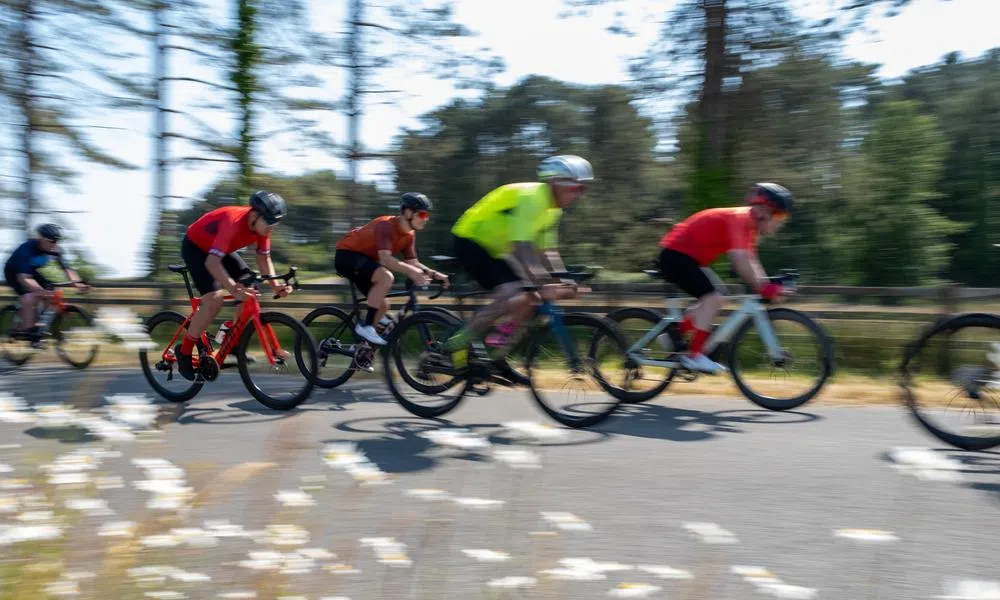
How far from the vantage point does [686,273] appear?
762 cm

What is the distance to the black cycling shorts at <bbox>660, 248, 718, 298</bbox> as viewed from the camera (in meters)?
7.58

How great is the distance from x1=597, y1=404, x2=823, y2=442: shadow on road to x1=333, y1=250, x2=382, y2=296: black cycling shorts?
269 cm

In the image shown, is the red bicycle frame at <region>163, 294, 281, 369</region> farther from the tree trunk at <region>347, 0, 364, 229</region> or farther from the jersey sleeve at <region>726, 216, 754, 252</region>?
the tree trunk at <region>347, 0, 364, 229</region>

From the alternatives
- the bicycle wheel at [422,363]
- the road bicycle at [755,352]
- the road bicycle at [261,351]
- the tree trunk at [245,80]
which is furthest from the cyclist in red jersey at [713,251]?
the tree trunk at [245,80]

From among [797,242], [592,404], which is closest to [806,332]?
[592,404]

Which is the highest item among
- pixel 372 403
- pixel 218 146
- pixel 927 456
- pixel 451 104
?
pixel 451 104

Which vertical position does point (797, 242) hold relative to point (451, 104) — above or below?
below

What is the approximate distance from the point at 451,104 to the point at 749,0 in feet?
26.8

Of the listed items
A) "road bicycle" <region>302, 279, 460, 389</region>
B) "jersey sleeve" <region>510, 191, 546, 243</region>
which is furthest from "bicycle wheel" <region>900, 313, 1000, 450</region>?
"road bicycle" <region>302, 279, 460, 389</region>

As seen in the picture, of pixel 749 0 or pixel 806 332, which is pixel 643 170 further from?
pixel 806 332

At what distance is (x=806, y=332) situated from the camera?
24.4 feet

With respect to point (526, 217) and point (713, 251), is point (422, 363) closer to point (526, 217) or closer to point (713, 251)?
point (526, 217)

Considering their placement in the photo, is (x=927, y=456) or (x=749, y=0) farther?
(x=749, y=0)

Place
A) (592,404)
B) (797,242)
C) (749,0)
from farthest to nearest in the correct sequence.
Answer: (797,242) < (749,0) < (592,404)
